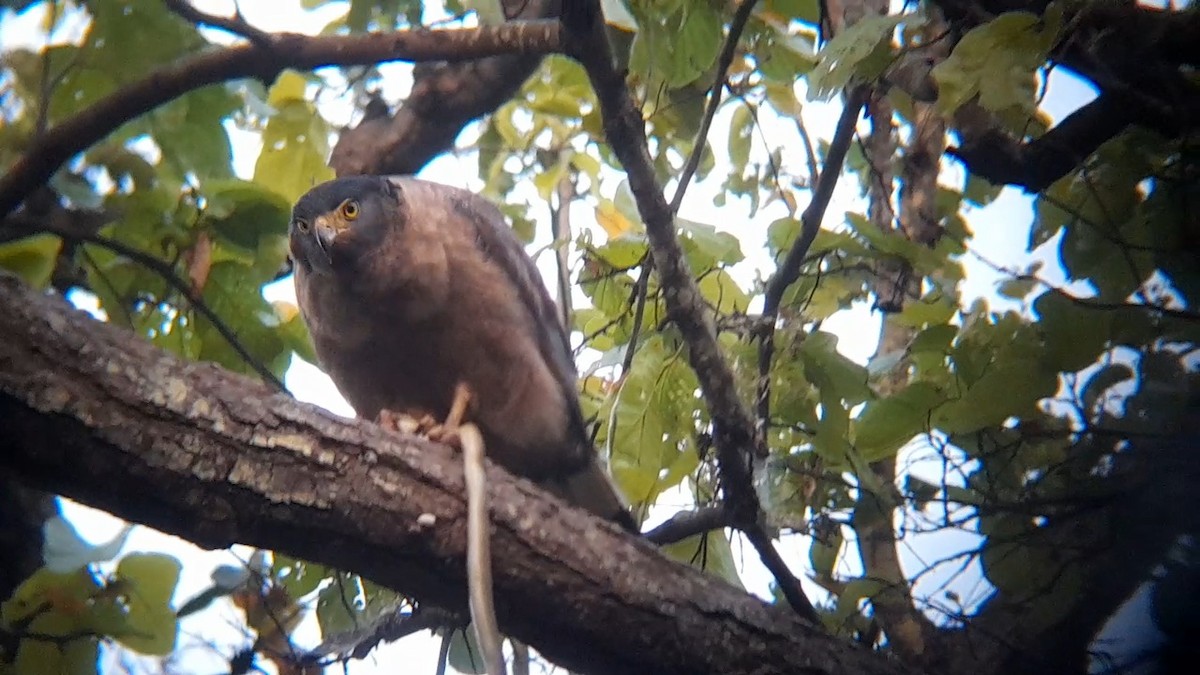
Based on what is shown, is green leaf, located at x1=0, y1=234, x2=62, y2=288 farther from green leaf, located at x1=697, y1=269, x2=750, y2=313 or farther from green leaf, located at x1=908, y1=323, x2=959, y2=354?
green leaf, located at x1=908, y1=323, x2=959, y2=354

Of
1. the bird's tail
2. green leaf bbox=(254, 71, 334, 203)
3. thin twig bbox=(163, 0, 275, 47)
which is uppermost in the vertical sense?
green leaf bbox=(254, 71, 334, 203)

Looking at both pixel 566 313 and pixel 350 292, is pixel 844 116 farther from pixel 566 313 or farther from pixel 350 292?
pixel 350 292

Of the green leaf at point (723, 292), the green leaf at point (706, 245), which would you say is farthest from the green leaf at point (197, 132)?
the green leaf at point (723, 292)

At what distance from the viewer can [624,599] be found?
1.93m

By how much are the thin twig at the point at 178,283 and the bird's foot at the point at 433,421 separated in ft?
0.90

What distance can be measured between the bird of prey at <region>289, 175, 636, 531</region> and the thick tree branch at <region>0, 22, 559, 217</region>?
339 mm

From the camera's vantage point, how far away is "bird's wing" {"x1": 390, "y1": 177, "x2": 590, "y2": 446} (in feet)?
8.33

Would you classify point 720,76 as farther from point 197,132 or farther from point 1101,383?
point 197,132

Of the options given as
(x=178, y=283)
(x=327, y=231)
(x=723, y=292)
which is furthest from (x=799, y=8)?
(x=178, y=283)

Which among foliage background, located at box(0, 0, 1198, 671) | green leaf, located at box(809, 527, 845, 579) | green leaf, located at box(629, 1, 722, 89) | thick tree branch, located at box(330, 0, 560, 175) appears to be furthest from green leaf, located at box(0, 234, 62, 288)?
green leaf, located at box(809, 527, 845, 579)

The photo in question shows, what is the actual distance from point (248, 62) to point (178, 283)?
50cm

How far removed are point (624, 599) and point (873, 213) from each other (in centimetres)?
154

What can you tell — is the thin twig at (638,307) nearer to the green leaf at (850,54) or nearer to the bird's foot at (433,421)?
the bird's foot at (433,421)

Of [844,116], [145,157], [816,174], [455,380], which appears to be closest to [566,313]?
[455,380]
